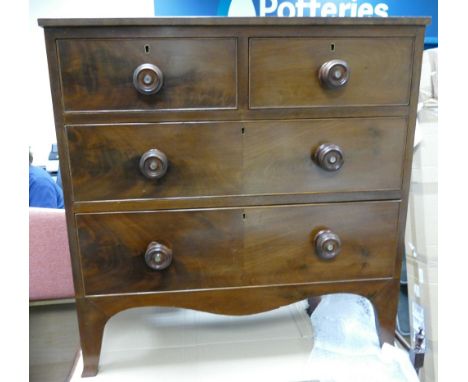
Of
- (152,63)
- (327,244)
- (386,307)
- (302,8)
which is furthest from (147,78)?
(302,8)

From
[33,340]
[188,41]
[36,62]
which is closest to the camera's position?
[188,41]

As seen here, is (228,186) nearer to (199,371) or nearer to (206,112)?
(206,112)

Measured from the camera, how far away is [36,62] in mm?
2871

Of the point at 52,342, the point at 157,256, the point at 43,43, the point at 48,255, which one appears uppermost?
the point at 43,43

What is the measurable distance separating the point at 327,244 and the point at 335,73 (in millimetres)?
360

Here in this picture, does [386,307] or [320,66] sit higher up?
[320,66]

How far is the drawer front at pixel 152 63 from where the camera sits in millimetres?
744

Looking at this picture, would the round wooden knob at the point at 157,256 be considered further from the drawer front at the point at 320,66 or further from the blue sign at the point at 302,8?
the blue sign at the point at 302,8

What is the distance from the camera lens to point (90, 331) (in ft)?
2.82

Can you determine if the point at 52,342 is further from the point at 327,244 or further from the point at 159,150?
the point at 327,244

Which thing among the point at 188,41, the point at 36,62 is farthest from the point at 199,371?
the point at 36,62

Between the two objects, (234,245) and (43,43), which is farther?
(43,43)

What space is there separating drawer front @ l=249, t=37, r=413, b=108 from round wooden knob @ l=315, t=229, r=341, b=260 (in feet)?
0.92
